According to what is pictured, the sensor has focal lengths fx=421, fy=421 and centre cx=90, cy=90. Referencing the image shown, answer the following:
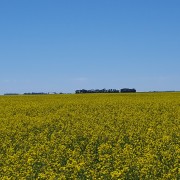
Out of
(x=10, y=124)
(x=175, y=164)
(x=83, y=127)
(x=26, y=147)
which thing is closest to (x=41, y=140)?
(x=26, y=147)

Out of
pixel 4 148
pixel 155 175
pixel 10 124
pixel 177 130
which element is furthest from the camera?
pixel 10 124

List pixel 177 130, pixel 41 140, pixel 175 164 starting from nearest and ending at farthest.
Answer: pixel 175 164 < pixel 41 140 < pixel 177 130

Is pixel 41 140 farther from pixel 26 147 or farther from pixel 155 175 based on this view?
pixel 155 175

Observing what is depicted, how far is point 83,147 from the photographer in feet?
43.7

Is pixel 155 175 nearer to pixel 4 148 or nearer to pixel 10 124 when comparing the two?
pixel 4 148

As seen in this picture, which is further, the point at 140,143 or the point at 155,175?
the point at 140,143

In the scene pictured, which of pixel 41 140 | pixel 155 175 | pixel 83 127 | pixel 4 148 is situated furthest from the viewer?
pixel 83 127

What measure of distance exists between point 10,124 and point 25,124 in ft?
3.08

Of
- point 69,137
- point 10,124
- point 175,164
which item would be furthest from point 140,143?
point 10,124

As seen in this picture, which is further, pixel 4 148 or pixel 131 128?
pixel 131 128

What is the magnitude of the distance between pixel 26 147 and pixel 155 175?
5795mm

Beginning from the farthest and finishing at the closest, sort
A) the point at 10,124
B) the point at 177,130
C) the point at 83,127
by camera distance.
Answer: the point at 10,124 → the point at 83,127 → the point at 177,130

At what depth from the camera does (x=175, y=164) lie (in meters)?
9.03

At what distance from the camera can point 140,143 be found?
42.3 ft
